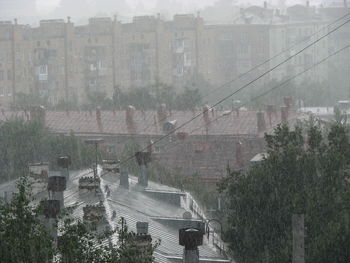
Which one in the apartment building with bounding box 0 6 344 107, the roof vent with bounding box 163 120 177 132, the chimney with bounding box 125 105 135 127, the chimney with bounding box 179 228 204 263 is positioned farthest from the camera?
the apartment building with bounding box 0 6 344 107

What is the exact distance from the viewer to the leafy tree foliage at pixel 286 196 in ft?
60.8

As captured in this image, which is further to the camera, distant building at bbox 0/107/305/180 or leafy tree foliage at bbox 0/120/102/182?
distant building at bbox 0/107/305/180

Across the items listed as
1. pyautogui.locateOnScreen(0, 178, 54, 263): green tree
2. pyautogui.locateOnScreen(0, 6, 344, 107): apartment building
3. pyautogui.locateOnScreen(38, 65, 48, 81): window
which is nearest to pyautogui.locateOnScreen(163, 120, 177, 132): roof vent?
pyautogui.locateOnScreen(0, 6, 344, 107): apartment building

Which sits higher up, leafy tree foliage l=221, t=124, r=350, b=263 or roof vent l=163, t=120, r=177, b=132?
roof vent l=163, t=120, r=177, b=132

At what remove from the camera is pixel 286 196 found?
19391 mm

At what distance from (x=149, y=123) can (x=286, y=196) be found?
26.4m

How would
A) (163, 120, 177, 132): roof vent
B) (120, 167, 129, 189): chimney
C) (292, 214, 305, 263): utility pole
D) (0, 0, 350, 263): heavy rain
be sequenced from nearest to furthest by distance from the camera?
(292, 214, 305, 263): utility pole, (0, 0, 350, 263): heavy rain, (120, 167, 129, 189): chimney, (163, 120, 177, 132): roof vent

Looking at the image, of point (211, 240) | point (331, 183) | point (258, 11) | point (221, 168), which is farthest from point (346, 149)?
point (258, 11)

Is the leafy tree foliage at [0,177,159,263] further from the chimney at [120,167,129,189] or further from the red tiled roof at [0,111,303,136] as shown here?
the red tiled roof at [0,111,303,136]

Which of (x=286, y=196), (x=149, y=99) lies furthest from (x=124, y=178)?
(x=149, y=99)

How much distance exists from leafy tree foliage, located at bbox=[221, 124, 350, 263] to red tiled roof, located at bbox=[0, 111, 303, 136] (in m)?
20.5

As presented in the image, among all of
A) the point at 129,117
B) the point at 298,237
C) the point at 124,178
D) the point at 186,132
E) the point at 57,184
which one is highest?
the point at 129,117

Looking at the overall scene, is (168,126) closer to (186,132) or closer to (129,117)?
(186,132)

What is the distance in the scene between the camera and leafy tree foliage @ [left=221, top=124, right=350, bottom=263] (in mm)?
18531
